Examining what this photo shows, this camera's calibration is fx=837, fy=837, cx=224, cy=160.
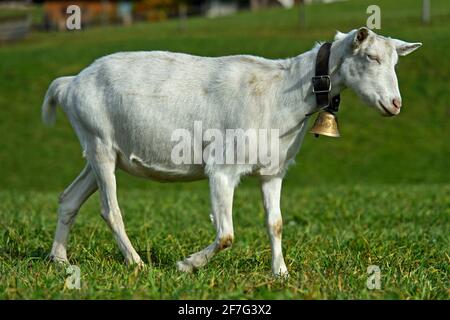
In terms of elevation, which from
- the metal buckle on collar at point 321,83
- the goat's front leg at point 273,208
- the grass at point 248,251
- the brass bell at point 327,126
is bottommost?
the grass at point 248,251

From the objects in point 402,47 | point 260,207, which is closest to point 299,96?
point 402,47

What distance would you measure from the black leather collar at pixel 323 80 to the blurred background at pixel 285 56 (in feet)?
64.6

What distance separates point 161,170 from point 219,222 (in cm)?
78

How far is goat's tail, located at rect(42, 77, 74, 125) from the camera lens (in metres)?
7.80

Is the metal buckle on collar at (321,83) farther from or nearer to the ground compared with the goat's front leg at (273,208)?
farther from the ground

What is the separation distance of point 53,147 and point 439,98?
15.6 metres

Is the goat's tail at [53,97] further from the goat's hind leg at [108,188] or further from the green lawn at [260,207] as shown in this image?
the green lawn at [260,207]

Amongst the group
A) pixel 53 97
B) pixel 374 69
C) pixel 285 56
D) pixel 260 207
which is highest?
pixel 374 69

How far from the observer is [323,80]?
21.9 ft

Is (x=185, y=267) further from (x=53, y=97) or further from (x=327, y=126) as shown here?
(x=53, y=97)

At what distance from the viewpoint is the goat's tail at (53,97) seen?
307 inches

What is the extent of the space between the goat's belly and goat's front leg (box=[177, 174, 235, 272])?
331mm

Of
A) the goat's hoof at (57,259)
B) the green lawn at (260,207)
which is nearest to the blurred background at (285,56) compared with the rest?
the green lawn at (260,207)

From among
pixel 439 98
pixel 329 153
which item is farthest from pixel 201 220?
pixel 439 98
